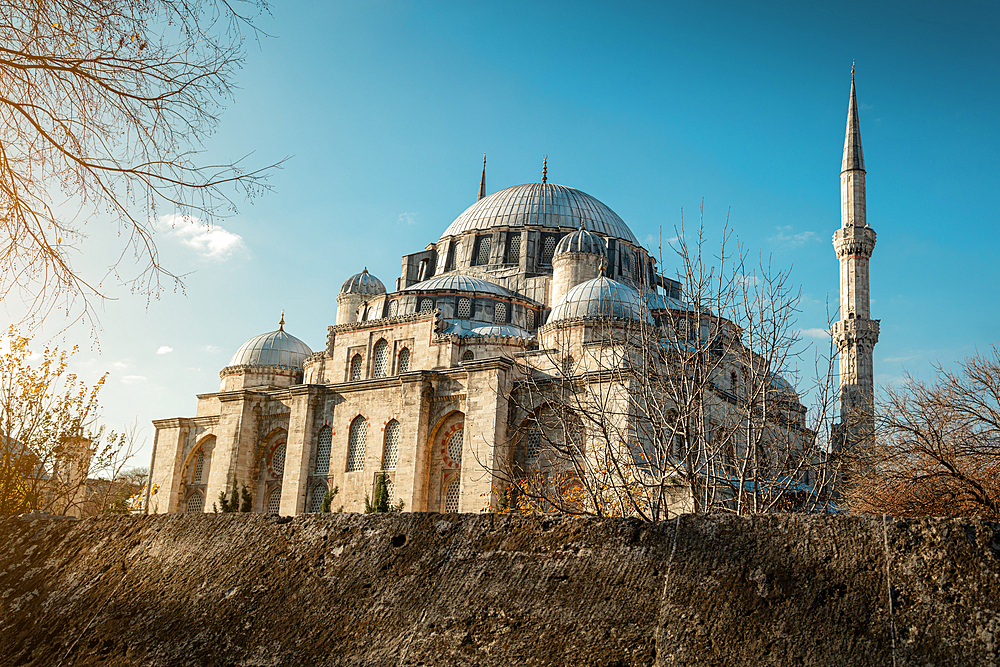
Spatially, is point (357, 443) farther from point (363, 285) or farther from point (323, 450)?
point (363, 285)

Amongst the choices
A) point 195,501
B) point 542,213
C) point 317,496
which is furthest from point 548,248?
point 195,501

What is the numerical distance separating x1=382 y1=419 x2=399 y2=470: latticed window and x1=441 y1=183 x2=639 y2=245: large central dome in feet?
42.2

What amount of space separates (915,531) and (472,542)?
135cm

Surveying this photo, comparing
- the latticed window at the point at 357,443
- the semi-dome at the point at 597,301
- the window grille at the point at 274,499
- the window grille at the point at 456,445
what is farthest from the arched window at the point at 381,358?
the semi-dome at the point at 597,301

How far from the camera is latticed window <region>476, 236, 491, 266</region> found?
3334cm

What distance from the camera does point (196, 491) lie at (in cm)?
2888

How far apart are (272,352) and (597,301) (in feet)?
43.6

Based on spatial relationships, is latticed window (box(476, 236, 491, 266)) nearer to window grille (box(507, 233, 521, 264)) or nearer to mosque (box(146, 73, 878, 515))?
mosque (box(146, 73, 878, 515))

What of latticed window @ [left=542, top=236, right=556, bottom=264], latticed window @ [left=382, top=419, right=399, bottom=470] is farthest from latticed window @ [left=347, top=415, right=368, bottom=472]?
latticed window @ [left=542, top=236, right=556, bottom=264]

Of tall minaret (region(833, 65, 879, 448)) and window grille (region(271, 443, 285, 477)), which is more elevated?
tall minaret (region(833, 65, 879, 448))

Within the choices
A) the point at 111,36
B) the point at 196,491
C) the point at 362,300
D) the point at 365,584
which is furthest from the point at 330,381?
the point at 365,584

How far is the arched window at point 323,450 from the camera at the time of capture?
24438 millimetres

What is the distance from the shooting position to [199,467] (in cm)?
2922

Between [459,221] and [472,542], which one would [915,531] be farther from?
[459,221]
